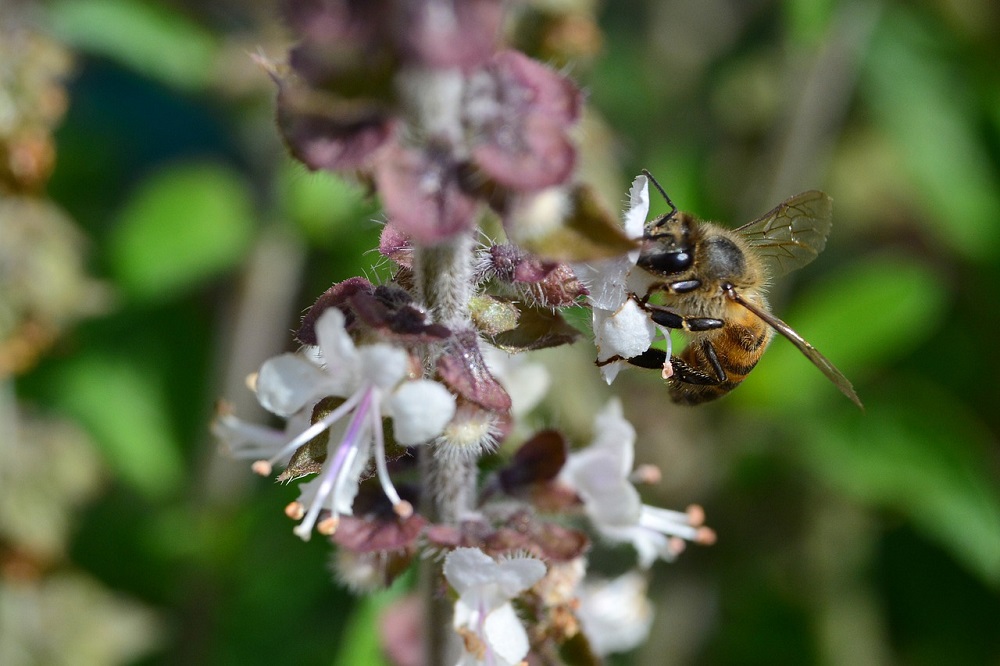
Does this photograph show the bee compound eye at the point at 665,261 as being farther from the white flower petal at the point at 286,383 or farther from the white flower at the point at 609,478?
the white flower petal at the point at 286,383

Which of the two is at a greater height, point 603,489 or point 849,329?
point 603,489

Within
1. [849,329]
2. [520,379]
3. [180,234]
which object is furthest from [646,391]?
[520,379]

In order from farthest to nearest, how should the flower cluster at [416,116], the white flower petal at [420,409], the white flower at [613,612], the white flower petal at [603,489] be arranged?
the white flower at [613,612] < the white flower petal at [603,489] < the white flower petal at [420,409] < the flower cluster at [416,116]

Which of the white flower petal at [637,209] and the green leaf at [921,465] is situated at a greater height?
the white flower petal at [637,209]

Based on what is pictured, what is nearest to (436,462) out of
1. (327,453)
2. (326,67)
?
(327,453)

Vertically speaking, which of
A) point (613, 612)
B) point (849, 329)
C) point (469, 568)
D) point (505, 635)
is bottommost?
point (849, 329)

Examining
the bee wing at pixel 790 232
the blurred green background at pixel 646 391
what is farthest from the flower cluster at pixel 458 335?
the blurred green background at pixel 646 391

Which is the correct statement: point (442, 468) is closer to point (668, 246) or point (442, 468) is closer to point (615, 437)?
point (615, 437)
